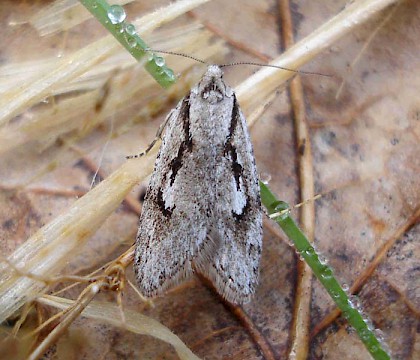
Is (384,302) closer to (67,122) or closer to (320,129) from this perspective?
(320,129)

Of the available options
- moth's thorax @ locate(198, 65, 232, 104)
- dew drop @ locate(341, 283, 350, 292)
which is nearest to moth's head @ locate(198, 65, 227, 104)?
moth's thorax @ locate(198, 65, 232, 104)

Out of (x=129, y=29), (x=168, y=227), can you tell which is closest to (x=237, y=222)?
(x=168, y=227)

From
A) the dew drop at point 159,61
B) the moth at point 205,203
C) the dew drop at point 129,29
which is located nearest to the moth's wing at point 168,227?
the moth at point 205,203

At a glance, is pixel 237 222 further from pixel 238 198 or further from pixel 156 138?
pixel 156 138

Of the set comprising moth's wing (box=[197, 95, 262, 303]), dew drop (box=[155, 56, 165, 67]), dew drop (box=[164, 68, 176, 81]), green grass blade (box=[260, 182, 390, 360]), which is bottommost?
green grass blade (box=[260, 182, 390, 360])

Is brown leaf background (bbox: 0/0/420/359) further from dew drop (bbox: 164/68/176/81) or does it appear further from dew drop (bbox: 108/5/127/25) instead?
dew drop (bbox: 108/5/127/25)

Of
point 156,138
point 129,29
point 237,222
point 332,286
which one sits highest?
point 129,29

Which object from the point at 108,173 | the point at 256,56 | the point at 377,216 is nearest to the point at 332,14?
the point at 256,56
